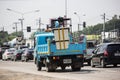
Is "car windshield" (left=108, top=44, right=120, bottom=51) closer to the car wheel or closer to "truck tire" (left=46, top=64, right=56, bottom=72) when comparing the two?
the car wheel

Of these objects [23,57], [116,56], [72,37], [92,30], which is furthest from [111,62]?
[92,30]

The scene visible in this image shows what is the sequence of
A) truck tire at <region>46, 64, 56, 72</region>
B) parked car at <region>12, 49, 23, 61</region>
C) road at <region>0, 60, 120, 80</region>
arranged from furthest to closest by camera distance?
1. parked car at <region>12, 49, 23, 61</region>
2. truck tire at <region>46, 64, 56, 72</region>
3. road at <region>0, 60, 120, 80</region>

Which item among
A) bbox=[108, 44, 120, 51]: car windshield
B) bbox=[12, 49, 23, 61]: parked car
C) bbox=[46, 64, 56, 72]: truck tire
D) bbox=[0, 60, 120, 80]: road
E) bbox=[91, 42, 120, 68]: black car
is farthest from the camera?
bbox=[12, 49, 23, 61]: parked car

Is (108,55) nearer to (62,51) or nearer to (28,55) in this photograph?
(62,51)

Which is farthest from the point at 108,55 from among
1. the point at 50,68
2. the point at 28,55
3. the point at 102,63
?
the point at 28,55

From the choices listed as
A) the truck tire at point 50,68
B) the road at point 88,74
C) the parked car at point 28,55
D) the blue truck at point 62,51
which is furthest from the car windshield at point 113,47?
the parked car at point 28,55

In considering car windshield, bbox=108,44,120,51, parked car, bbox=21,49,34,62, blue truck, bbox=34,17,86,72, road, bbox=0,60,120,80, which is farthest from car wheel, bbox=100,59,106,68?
parked car, bbox=21,49,34,62

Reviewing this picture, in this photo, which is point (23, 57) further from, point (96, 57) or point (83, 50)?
point (83, 50)

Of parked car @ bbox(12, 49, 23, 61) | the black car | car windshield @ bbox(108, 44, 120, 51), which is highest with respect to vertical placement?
car windshield @ bbox(108, 44, 120, 51)

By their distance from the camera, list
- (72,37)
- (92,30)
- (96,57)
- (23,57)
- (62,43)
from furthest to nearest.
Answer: (92,30) → (23,57) → (96,57) → (72,37) → (62,43)

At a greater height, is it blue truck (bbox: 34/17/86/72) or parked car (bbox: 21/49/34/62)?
blue truck (bbox: 34/17/86/72)

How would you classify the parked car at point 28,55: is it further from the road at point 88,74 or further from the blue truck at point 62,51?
the blue truck at point 62,51

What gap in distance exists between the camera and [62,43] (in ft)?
87.2

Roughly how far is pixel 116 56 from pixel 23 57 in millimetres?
27401
